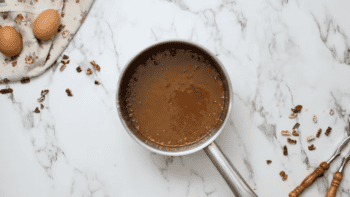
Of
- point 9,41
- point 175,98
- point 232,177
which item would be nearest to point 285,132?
point 232,177

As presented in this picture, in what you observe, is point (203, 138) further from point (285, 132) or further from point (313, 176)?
point (313, 176)

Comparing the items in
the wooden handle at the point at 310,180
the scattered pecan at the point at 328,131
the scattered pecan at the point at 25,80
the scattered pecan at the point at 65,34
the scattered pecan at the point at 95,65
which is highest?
the scattered pecan at the point at 65,34

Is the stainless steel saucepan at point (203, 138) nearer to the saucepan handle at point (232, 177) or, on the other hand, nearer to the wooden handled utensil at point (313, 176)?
the saucepan handle at point (232, 177)

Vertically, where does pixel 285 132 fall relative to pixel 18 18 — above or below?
below

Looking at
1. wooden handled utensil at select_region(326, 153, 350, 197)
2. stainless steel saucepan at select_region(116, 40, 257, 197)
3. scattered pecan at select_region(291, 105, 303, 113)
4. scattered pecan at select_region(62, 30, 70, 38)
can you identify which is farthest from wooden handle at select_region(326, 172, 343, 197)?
scattered pecan at select_region(62, 30, 70, 38)

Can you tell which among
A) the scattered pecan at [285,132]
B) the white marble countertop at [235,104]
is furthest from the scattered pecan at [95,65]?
the scattered pecan at [285,132]
